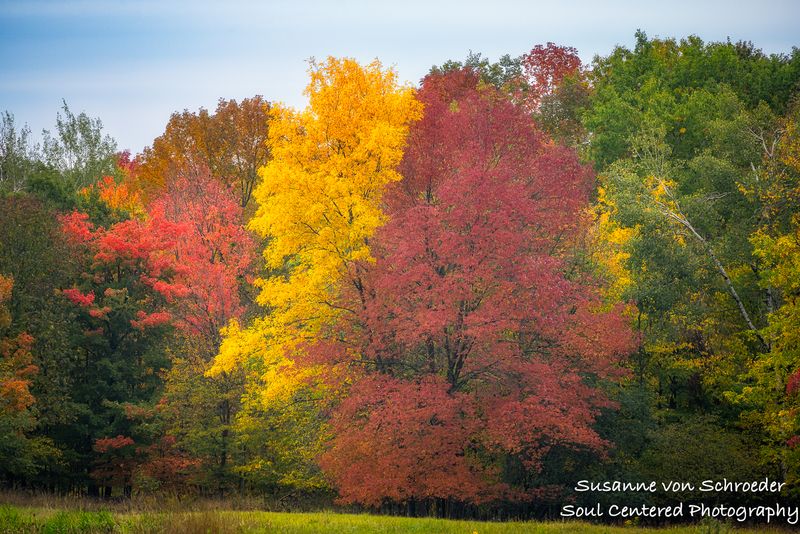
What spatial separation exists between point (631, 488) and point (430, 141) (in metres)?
13.6

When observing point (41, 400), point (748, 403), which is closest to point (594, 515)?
point (748, 403)

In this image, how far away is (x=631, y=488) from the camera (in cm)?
2573

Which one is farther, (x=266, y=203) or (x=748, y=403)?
(x=748, y=403)

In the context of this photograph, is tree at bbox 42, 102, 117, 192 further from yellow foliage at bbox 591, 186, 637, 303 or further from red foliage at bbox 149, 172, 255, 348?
yellow foliage at bbox 591, 186, 637, 303

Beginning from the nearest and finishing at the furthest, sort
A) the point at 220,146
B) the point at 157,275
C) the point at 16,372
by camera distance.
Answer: the point at 16,372 < the point at 157,275 < the point at 220,146

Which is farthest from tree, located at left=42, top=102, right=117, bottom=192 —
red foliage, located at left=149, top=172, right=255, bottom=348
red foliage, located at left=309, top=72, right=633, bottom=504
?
red foliage, located at left=309, top=72, right=633, bottom=504

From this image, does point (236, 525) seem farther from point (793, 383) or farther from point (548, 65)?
point (548, 65)

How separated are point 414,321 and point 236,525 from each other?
892 centimetres

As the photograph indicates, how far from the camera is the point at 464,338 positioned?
22.6 m

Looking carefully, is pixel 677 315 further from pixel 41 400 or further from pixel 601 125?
pixel 41 400

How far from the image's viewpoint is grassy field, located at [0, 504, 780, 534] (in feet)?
49.1

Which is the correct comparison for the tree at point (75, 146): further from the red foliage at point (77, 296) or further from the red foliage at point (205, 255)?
the red foliage at point (77, 296)

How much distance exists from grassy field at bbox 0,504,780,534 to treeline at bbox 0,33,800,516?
4.69 meters

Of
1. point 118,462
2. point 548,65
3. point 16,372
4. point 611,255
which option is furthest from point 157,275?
point 548,65
